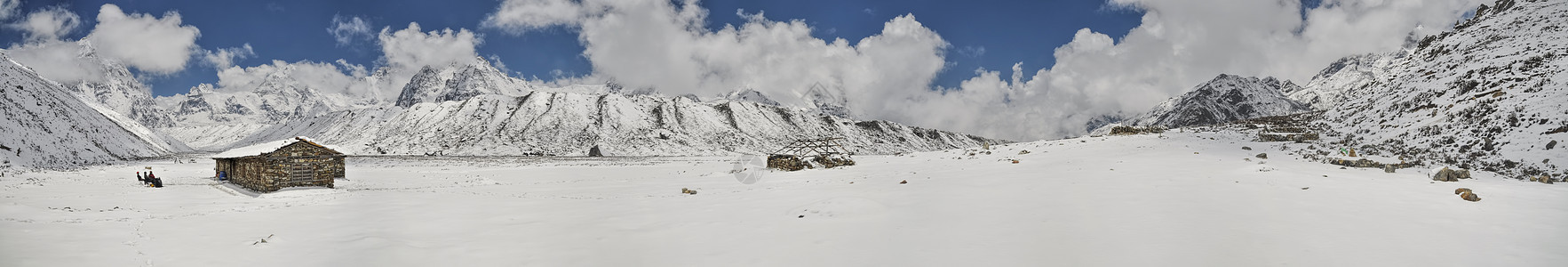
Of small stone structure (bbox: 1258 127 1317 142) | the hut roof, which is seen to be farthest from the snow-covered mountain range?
the hut roof

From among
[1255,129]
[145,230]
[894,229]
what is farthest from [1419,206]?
[1255,129]

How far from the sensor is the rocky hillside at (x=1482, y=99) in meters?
16.5

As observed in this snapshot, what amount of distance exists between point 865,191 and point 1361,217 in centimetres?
1030

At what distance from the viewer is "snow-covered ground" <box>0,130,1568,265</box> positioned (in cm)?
882

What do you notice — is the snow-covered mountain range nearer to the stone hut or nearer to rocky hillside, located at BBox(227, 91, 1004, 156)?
the stone hut

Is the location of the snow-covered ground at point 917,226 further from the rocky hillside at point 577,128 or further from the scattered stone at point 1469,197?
the rocky hillside at point 577,128

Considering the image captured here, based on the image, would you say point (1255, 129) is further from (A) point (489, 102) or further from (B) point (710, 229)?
(A) point (489, 102)

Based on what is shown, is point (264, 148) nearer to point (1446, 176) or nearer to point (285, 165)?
point (285, 165)

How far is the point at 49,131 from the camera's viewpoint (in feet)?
190

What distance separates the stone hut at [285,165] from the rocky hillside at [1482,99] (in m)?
41.2

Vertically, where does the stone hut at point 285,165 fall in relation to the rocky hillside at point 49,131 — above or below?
below

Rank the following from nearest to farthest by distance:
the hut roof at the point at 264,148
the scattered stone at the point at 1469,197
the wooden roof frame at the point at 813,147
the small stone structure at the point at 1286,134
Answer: the scattered stone at the point at 1469,197 < the small stone structure at the point at 1286,134 < the hut roof at the point at 264,148 < the wooden roof frame at the point at 813,147

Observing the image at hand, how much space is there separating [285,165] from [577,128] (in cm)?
10348

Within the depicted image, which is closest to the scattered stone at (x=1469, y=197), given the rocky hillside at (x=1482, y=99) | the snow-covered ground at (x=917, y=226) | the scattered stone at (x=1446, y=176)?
the snow-covered ground at (x=917, y=226)
